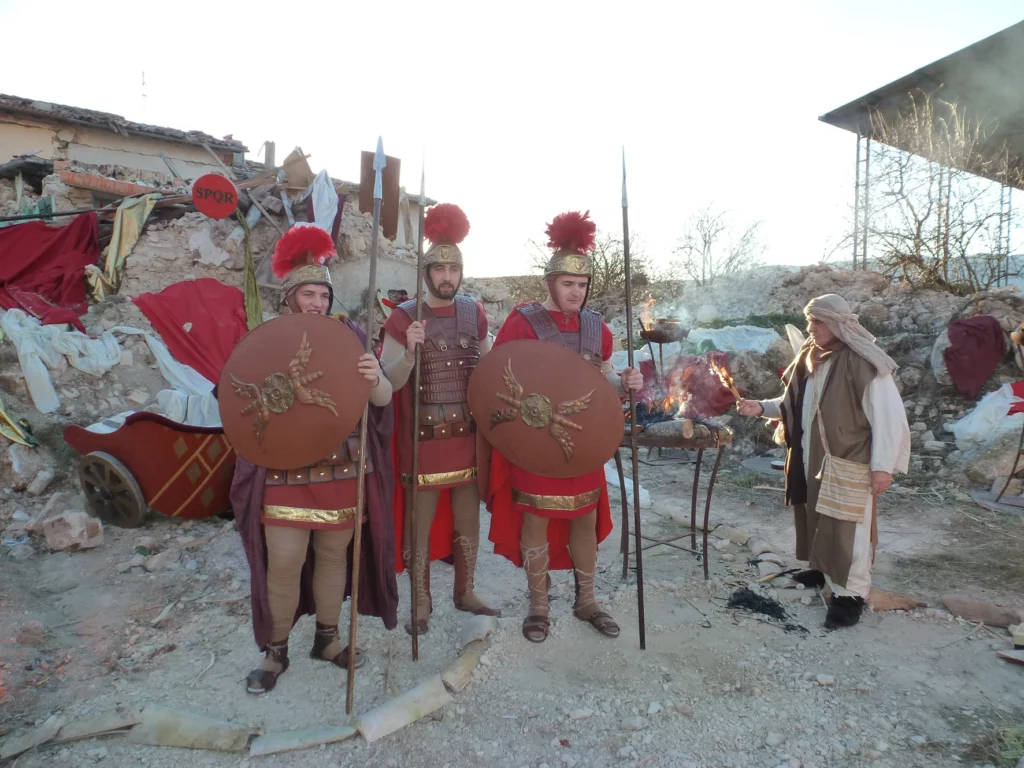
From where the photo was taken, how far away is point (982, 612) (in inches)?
124

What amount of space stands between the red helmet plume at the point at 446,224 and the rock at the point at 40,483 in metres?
4.25

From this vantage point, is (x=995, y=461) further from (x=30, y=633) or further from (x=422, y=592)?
(x=30, y=633)

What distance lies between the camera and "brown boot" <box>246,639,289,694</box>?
98.8 inches

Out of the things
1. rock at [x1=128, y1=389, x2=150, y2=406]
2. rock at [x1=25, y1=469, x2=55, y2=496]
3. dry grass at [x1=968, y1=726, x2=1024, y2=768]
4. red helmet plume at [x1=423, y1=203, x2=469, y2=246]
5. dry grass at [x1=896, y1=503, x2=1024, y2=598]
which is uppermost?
red helmet plume at [x1=423, y1=203, x2=469, y2=246]

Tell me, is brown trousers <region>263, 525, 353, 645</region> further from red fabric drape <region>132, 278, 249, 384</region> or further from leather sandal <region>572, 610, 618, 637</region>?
red fabric drape <region>132, 278, 249, 384</region>

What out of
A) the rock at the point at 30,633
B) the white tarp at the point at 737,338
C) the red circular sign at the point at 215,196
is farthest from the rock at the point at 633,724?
the red circular sign at the point at 215,196

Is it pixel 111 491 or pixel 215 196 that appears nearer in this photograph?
pixel 111 491

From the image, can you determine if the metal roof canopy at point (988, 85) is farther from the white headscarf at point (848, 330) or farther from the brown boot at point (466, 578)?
the brown boot at point (466, 578)

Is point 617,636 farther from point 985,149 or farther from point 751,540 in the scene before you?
point 985,149

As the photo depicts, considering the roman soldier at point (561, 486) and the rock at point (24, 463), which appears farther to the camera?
the rock at point (24, 463)

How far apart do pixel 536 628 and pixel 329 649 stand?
930mm

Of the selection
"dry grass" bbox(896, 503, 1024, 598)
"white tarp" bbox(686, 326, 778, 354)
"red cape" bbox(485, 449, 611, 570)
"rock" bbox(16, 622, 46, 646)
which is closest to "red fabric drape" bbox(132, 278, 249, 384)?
"rock" bbox(16, 622, 46, 646)

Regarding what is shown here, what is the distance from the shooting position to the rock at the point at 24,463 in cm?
504

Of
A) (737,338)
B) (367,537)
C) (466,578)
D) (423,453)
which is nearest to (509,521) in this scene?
(466,578)
